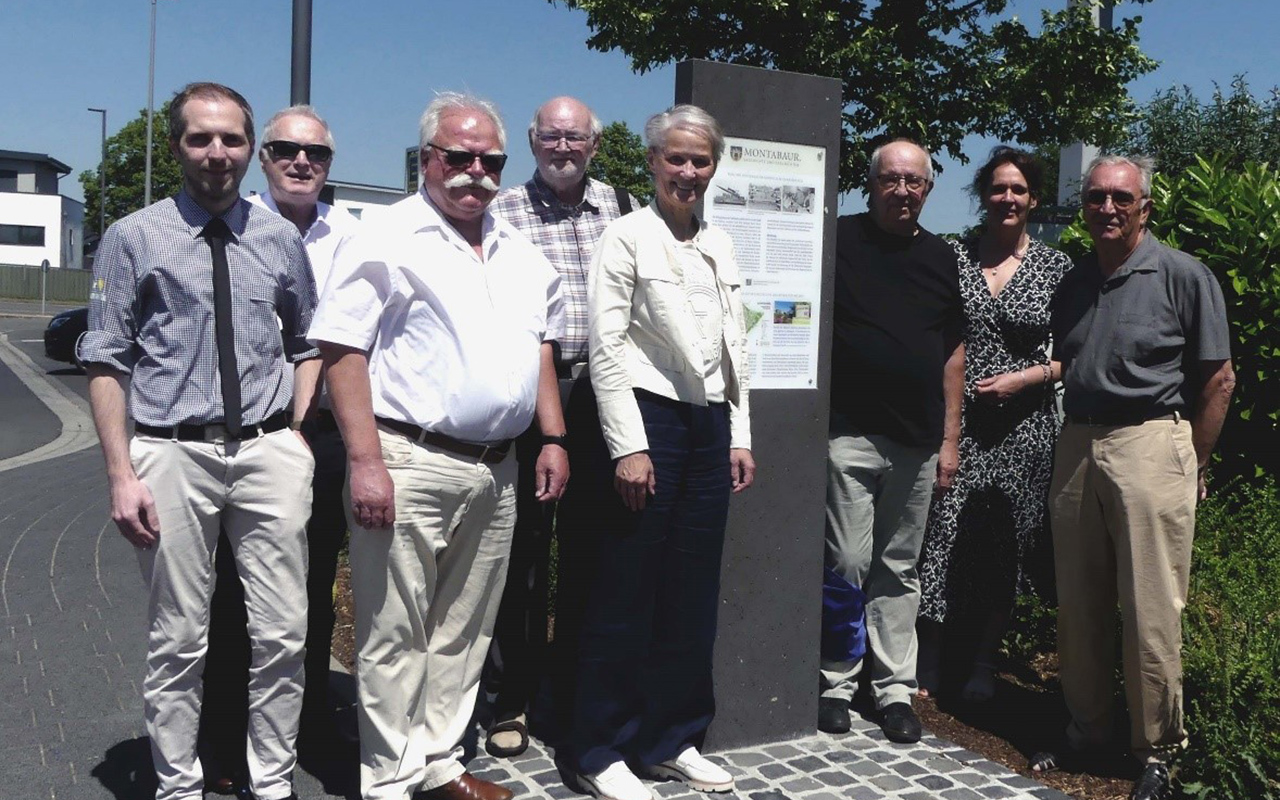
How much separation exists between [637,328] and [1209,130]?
12.5 meters

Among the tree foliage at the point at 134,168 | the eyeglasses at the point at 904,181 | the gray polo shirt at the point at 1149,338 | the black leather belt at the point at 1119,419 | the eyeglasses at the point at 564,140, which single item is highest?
the tree foliage at the point at 134,168

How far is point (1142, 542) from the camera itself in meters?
4.52

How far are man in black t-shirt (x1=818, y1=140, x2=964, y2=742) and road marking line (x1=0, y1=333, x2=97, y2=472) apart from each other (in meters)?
5.48

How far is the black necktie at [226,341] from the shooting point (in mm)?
3770

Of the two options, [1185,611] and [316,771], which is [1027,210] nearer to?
[1185,611]

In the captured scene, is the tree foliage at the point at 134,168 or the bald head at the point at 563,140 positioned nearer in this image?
the bald head at the point at 563,140

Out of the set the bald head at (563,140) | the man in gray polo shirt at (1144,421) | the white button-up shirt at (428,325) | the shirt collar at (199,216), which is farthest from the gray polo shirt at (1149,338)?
the shirt collar at (199,216)

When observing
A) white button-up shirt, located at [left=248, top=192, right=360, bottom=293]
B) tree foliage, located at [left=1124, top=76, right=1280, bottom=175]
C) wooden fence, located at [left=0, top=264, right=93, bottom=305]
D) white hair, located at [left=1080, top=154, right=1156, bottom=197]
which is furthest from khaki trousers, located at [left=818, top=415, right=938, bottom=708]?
wooden fence, located at [left=0, top=264, right=93, bottom=305]

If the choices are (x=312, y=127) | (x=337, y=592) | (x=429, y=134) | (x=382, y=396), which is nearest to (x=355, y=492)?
(x=382, y=396)

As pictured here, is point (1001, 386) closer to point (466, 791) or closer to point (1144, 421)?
point (1144, 421)

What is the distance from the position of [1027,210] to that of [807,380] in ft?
4.37

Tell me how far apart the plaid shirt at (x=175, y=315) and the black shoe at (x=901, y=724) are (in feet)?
8.97

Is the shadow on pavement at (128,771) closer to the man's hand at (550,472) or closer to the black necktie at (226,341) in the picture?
the black necktie at (226,341)

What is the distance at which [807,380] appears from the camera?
496 centimetres
